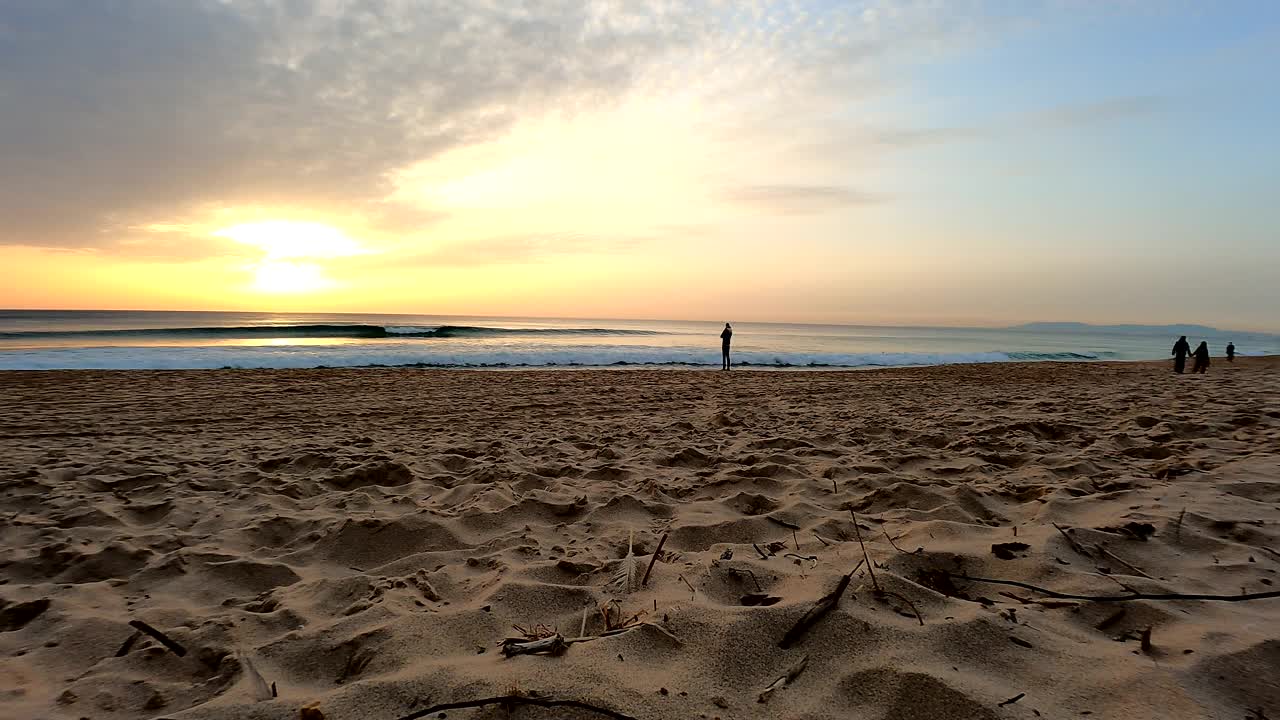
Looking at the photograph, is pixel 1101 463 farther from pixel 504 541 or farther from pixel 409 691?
pixel 409 691

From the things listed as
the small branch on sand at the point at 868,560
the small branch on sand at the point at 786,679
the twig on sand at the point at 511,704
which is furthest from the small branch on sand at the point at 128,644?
the small branch on sand at the point at 868,560

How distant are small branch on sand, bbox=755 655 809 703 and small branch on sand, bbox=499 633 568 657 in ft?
1.92

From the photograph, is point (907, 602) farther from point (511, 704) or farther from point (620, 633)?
point (511, 704)

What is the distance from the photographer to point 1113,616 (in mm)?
1896

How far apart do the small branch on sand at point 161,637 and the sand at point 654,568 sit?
3 cm

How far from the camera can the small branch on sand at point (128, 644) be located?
6.34 ft

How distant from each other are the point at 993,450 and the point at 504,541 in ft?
12.9

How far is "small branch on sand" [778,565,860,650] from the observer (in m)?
1.78

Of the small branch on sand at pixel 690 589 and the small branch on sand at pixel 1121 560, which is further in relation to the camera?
the small branch on sand at pixel 1121 560

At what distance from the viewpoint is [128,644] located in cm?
198

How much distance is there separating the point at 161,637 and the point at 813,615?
2.15 m

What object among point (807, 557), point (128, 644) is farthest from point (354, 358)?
point (807, 557)

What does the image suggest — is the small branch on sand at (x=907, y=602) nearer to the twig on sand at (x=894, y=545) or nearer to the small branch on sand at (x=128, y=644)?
the twig on sand at (x=894, y=545)

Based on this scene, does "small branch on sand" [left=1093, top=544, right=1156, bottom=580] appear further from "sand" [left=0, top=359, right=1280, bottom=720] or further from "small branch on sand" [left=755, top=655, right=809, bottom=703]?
"small branch on sand" [left=755, top=655, right=809, bottom=703]
